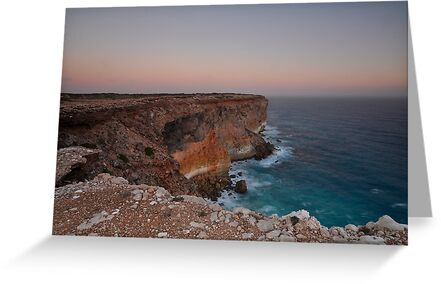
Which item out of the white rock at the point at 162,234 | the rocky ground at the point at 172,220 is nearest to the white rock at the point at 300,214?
the rocky ground at the point at 172,220

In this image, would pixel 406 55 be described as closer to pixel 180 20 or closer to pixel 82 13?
pixel 180 20

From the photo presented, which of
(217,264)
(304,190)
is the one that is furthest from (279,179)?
(217,264)

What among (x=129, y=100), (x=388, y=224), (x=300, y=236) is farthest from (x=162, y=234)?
(x=388, y=224)

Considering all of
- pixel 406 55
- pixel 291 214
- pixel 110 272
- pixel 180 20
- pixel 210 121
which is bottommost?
pixel 110 272

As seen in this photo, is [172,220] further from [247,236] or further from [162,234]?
[247,236]

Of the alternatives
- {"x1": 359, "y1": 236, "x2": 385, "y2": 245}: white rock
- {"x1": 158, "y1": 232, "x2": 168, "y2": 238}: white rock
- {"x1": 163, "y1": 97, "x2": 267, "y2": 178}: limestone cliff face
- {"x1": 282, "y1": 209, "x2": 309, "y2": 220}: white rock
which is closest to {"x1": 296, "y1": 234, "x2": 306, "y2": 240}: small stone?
{"x1": 282, "y1": 209, "x2": 309, "y2": 220}: white rock
